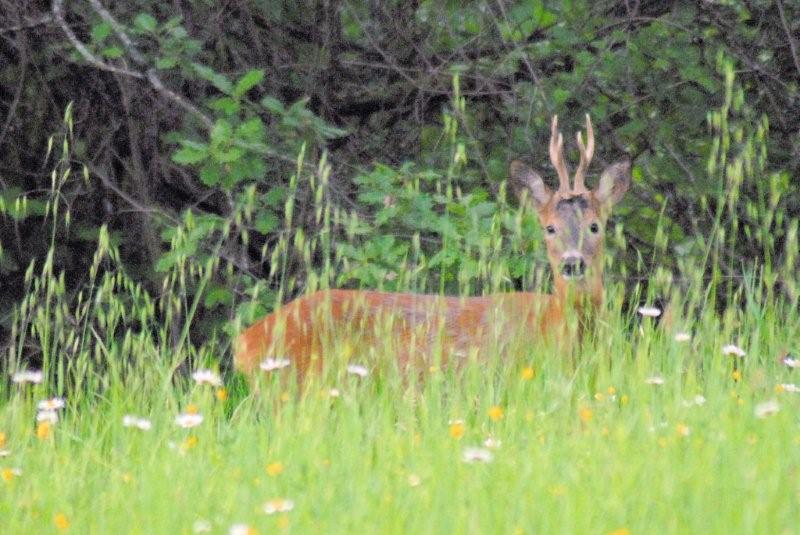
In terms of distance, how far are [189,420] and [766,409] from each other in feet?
3.87

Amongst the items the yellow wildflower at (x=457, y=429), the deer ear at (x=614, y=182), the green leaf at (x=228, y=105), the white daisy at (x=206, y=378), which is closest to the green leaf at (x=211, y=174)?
the green leaf at (x=228, y=105)

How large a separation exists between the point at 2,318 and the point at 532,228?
7.06 feet

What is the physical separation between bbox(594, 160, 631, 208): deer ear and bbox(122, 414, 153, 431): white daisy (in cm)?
245

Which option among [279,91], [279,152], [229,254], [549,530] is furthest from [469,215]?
[549,530]

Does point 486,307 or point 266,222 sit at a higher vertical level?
point 266,222

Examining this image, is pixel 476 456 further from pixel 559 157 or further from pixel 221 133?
pixel 559 157

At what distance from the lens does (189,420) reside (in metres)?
3.38

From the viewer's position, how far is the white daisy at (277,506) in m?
2.68

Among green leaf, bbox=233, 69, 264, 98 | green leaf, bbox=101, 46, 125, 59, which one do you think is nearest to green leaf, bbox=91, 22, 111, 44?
green leaf, bbox=101, 46, 125, 59

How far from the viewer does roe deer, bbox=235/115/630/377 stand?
4.89 meters

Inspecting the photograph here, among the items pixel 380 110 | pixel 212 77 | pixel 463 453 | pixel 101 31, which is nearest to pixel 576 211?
pixel 212 77

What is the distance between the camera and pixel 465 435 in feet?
11.0

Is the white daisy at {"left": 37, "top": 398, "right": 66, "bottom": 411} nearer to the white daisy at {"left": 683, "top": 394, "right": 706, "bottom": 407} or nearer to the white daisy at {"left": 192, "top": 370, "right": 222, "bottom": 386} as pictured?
the white daisy at {"left": 192, "top": 370, "right": 222, "bottom": 386}

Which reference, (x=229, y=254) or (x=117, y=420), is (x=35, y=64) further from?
(x=117, y=420)
